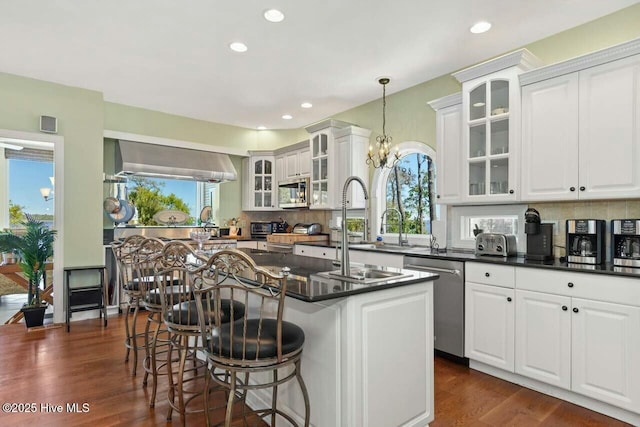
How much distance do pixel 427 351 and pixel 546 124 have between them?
2145mm

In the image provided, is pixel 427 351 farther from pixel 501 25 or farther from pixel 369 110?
pixel 369 110

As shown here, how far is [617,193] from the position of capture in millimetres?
2576

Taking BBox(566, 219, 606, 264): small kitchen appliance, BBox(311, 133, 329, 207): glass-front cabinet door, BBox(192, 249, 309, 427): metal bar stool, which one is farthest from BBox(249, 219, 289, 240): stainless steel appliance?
BBox(192, 249, 309, 427): metal bar stool

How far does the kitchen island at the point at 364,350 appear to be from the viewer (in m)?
1.76

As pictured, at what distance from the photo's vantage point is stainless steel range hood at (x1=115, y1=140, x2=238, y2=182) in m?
5.04

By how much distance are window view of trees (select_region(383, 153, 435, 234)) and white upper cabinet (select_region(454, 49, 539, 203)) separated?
36.1 inches

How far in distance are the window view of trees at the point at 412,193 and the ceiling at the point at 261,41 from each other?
986 millimetres

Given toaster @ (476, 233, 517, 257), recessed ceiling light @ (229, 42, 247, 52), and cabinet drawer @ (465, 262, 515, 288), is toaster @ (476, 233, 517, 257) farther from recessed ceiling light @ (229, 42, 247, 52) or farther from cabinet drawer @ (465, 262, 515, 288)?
recessed ceiling light @ (229, 42, 247, 52)

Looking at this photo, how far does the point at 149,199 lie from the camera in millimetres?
5762

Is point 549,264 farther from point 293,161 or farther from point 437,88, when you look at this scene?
point 293,161

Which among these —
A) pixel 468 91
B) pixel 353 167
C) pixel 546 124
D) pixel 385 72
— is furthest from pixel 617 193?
pixel 353 167

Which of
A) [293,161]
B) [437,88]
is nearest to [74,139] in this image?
[293,161]

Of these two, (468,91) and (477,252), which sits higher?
(468,91)

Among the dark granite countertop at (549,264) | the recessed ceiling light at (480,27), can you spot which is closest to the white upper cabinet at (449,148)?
the recessed ceiling light at (480,27)
